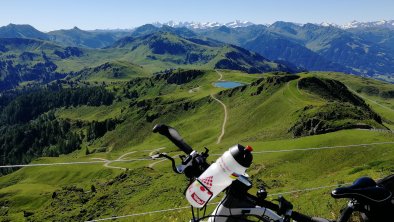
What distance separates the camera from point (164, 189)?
6369 cm

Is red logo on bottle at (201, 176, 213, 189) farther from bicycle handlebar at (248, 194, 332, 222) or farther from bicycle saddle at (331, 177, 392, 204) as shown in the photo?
bicycle saddle at (331, 177, 392, 204)

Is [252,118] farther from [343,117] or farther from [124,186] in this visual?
[124,186]

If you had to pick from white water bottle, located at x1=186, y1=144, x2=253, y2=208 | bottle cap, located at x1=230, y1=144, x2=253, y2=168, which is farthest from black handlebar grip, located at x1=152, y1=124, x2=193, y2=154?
bottle cap, located at x1=230, y1=144, x2=253, y2=168

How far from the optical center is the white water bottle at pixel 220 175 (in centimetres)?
530

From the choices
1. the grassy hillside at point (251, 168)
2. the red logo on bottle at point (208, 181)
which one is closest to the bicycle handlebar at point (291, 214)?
the red logo on bottle at point (208, 181)

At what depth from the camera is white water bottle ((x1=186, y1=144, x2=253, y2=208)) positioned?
5.30 meters

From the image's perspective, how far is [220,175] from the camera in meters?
5.39

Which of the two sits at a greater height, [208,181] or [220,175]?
[220,175]

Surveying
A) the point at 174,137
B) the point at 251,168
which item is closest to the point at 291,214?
the point at 174,137

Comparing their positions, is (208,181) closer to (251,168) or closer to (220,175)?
(220,175)

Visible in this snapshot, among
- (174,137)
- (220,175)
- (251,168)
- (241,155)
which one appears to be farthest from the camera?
(251,168)

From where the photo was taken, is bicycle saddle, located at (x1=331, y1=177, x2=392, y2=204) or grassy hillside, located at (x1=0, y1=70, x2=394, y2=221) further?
grassy hillside, located at (x1=0, y1=70, x2=394, y2=221)

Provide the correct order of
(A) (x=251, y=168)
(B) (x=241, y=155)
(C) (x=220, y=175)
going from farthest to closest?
(A) (x=251, y=168) < (C) (x=220, y=175) < (B) (x=241, y=155)

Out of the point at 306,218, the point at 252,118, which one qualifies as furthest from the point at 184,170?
the point at 252,118
